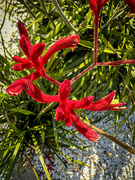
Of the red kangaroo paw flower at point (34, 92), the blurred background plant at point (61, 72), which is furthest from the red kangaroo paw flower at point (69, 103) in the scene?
the blurred background plant at point (61, 72)

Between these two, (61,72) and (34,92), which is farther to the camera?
(61,72)

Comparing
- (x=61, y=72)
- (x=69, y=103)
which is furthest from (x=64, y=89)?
(x=61, y=72)

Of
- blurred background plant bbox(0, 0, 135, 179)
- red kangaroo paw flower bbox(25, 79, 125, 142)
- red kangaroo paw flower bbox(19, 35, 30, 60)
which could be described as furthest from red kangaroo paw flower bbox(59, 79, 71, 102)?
blurred background plant bbox(0, 0, 135, 179)

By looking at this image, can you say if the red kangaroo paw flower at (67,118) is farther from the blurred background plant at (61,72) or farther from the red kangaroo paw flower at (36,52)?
the blurred background plant at (61,72)

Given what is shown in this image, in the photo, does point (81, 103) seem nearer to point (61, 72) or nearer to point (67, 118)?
point (67, 118)

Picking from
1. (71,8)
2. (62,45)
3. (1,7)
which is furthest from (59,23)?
(1,7)

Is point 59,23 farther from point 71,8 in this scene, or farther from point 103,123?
point 103,123

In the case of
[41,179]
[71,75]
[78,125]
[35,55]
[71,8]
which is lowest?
[41,179]

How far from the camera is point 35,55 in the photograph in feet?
1.13

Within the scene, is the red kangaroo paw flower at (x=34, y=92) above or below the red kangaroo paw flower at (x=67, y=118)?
above

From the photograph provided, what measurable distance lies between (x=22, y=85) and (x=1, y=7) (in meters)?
1.36

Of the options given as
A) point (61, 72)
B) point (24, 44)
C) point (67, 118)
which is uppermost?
point (61, 72)

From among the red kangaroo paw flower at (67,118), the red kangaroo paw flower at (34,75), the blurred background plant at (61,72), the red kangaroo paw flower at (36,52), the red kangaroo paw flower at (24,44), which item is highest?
the blurred background plant at (61,72)

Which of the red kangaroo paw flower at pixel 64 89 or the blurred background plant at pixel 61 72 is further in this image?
the blurred background plant at pixel 61 72
